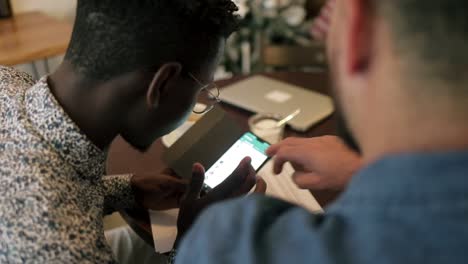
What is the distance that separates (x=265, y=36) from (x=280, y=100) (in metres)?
1.09

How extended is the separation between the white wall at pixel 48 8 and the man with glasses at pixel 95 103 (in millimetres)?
1378

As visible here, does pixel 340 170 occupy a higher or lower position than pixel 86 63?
lower

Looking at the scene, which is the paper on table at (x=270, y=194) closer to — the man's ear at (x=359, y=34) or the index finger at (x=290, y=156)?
the index finger at (x=290, y=156)

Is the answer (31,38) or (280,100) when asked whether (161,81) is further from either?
(31,38)

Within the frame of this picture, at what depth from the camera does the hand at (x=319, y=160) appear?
94 centimetres

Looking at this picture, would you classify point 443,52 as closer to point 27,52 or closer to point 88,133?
point 88,133

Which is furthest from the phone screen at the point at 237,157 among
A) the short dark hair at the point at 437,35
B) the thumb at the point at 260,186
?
the short dark hair at the point at 437,35

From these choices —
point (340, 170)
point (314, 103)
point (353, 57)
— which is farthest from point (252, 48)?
point (353, 57)

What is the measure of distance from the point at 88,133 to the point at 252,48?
1.87 m

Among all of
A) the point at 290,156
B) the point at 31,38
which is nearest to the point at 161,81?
the point at 290,156

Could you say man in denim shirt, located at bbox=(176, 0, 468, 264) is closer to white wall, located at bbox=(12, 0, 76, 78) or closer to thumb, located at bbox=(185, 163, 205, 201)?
thumb, located at bbox=(185, 163, 205, 201)

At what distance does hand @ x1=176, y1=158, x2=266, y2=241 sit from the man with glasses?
0.39 ft

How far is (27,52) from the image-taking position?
5.15 ft

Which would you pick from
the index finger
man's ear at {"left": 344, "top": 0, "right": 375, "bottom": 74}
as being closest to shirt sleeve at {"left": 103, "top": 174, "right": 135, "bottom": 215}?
the index finger
